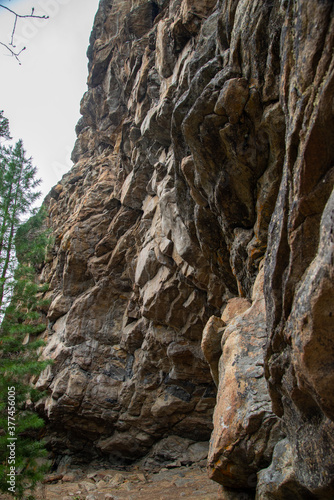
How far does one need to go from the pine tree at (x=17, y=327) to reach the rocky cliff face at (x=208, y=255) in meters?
3.40

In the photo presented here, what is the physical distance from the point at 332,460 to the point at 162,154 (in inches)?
511

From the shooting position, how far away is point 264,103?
21.0 ft

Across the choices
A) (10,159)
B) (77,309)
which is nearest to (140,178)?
(10,159)

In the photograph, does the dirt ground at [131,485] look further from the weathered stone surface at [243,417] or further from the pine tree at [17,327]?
the weathered stone surface at [243,417]

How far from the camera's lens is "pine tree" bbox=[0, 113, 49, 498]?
10250 mm

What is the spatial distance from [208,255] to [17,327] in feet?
27.1

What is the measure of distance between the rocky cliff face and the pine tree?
3.40 m

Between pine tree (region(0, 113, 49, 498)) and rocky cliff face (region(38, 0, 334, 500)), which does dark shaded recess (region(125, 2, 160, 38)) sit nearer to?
rocky cliff face (region(38, 0, 334, 500))

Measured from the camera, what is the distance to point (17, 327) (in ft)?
40.4

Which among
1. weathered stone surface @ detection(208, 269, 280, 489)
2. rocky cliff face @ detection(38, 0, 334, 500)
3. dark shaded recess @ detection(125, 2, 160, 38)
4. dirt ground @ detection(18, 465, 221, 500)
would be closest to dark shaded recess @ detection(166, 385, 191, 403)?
rocky cliff face @ detection(38, 0, 334, 500)

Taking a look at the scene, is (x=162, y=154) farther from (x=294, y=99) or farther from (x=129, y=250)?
(x=294, y=99)
